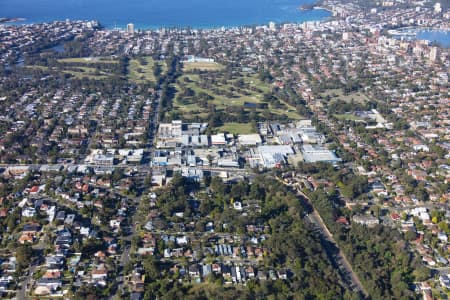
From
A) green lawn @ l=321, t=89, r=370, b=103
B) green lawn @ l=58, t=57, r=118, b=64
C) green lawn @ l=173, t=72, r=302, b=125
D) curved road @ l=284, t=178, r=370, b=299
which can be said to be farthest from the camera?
green lawn @ l=58, t=57, r=118, b=64

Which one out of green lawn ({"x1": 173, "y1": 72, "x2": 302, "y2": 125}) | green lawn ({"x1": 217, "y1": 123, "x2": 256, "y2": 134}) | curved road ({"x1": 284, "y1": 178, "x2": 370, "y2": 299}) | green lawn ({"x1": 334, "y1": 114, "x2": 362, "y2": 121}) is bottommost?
curved road ({"x1": 284, "y1": 178, "x2": 370, "y2": 299})

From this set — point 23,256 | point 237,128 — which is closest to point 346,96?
point 237,128

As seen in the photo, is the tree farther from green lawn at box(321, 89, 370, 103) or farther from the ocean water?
the ocean water

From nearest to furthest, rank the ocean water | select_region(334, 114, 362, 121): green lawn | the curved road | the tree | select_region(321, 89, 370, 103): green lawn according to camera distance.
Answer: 1. the curved road
2. the tree
3. select_region(334, 114, 362, 121): green lawn
4. select_region(321, 89, 370, 103): green lawn
5. the ocean water

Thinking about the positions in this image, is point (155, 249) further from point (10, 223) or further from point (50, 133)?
point (50, 133)

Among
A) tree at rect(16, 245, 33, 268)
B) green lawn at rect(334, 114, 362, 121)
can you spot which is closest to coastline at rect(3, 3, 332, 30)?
green lawn at rect(334, 114, 362, 121)

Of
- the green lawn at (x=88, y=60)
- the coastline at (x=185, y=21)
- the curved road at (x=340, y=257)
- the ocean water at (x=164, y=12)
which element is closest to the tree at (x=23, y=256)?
the curved road at (x=340, y=257)

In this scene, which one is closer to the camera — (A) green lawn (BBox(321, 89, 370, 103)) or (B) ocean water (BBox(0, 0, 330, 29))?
(A) green lawn (BBox(321, 89, 370, 103))

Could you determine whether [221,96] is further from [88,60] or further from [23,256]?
[23,256]
